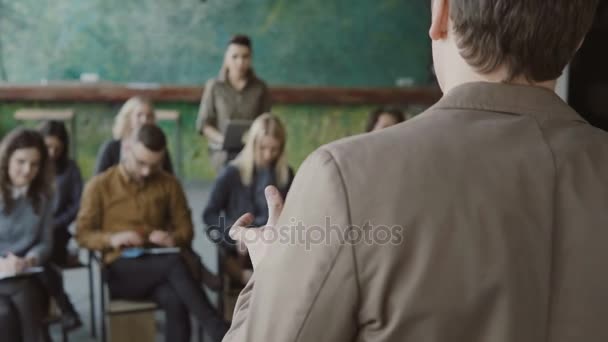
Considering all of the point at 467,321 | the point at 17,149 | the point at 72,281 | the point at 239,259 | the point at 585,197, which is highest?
the point at 585,197

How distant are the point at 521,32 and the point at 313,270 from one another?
0.97 feet

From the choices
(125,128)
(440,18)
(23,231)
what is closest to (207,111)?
(125,128)

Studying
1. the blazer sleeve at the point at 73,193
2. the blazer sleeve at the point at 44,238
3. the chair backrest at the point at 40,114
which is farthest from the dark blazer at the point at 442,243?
the chair backrest at the point at 40,114

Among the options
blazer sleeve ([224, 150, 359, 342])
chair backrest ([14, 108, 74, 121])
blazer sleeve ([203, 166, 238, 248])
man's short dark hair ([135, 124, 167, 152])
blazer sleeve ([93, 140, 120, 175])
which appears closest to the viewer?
blazer sleeve ([224, 150, 359, 342])

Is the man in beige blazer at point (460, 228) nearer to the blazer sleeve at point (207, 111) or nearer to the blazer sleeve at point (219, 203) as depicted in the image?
the blazer sleeve at point (219, 203)

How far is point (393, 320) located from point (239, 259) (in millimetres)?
2710

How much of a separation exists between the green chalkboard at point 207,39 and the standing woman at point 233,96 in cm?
278

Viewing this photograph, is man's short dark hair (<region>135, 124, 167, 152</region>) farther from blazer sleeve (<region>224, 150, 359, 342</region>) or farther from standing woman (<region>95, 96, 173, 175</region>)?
blazer sleeve (<region>224, 150, 359, 342</region>)

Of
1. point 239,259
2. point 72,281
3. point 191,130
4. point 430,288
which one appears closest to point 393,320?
point 430,288

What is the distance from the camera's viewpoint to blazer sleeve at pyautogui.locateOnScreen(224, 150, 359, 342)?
1.98 feet

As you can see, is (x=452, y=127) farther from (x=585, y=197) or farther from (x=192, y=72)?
(x=192, y=72)

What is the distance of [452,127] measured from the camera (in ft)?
2.10

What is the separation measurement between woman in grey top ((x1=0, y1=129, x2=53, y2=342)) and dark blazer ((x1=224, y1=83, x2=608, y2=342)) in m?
2.49

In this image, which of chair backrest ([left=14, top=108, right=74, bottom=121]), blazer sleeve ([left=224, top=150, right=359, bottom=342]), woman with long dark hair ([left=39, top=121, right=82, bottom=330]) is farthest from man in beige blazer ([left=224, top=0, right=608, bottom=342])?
chair backrest ([left=14, top=108, right=74, bottom=121])
